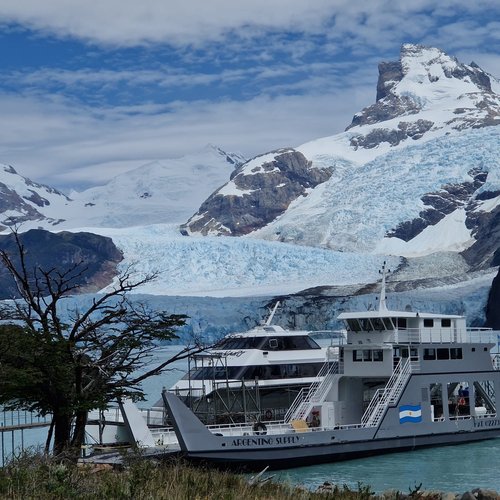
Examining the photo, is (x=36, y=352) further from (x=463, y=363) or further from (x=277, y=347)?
(x=463, y=363)

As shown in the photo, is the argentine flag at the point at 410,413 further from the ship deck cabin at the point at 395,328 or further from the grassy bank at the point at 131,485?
the grassy bank at the point at 131,485

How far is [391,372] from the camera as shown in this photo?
25.2 m

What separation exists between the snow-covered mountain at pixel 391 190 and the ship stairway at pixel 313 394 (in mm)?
78387

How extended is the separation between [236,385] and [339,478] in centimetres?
430

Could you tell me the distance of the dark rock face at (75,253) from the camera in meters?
125

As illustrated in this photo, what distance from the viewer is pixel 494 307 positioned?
230ft

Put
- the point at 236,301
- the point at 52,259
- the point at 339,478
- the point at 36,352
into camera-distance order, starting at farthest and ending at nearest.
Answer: the point at 52,259 → the point at 236,301 → the point at 339,478 → the point at 36,352

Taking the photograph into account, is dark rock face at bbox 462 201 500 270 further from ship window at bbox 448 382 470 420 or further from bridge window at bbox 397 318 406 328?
bridge window at bbox 397 318 406 328

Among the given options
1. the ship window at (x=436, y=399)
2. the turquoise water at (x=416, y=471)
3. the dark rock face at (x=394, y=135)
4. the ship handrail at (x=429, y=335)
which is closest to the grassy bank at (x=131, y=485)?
the turquoise water at (x=416, y=471)

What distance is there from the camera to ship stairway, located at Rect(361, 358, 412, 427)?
24.2 meters

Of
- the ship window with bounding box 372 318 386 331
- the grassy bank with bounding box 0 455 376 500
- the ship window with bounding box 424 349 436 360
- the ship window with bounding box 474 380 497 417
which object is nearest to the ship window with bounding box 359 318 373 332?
the ship window with bounding box 372 318 386 331

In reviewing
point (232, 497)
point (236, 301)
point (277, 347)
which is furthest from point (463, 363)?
point (236, 301)

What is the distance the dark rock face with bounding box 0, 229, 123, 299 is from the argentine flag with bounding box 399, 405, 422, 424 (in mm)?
98296

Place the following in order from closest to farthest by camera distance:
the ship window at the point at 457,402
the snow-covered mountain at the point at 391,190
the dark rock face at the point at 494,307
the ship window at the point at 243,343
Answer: the ship window at the point at 243,343, the ship window at the point at 457,402, the dark rock face at the point at 494,307, the snow-covered mountain at the point at 391,190
